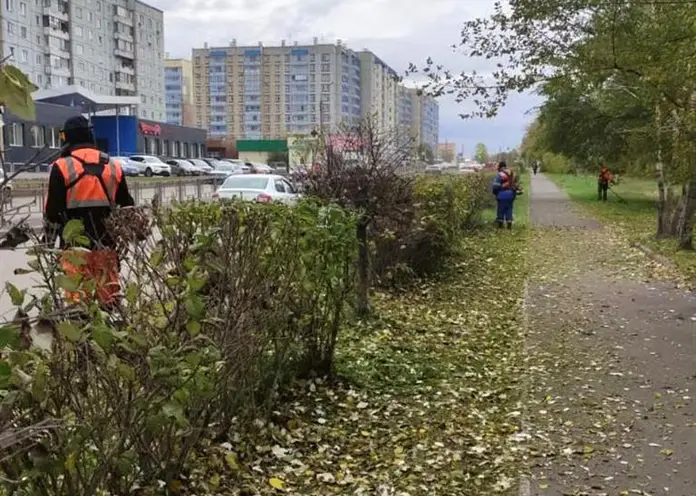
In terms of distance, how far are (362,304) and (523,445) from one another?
134 inches

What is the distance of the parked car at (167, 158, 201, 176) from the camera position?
58.5m

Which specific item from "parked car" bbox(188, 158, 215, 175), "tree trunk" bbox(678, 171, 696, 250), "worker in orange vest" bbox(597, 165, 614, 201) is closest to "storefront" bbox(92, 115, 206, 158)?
"parked car" bbox(188, 158, 215, 175)

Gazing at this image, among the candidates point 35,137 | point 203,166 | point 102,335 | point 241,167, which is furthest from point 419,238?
point 203,166

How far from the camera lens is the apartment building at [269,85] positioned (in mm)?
99062

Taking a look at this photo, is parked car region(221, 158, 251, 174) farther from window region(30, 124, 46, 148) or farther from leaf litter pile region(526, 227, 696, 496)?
window region(30, 124, 46, 148)

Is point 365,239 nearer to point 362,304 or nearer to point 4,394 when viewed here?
point 362,304

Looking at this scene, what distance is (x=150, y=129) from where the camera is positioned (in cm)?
7338

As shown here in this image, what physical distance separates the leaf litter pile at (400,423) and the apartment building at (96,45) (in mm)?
75991

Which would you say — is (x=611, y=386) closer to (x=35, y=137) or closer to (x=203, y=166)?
(x=35, y=137)

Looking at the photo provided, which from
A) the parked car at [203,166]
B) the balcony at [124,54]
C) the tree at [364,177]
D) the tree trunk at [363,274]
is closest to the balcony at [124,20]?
the balcony at [124,54]

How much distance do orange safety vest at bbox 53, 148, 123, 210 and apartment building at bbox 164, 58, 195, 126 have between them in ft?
383

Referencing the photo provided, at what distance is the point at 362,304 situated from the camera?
792cm

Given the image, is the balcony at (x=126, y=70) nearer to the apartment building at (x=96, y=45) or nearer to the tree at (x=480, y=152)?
the apartment building at (x=96, y=45)

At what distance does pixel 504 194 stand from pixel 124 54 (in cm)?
8987
